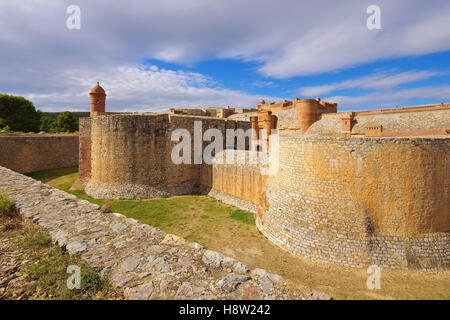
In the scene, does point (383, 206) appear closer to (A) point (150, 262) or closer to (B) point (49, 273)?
(A) point (150, 262)

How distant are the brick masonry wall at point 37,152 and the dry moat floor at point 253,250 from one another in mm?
10257

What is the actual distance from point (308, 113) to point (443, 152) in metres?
17.1

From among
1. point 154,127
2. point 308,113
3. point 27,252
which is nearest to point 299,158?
point 27,252

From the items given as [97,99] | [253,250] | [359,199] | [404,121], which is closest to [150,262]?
[253,250]

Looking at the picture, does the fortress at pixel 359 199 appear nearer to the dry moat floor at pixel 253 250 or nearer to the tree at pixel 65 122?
the dry moat floor at pixel 253 250

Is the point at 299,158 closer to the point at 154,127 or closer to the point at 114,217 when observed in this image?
the point at 114,217

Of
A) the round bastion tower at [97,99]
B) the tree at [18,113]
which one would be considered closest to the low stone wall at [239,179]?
the round bastion tower at [97,99]

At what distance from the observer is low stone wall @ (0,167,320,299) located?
2.40m

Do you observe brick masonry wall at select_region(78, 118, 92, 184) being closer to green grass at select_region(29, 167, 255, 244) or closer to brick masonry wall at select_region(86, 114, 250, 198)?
brick masonry wall at select_region(86, 114, 250, 198)

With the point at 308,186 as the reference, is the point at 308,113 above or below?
above

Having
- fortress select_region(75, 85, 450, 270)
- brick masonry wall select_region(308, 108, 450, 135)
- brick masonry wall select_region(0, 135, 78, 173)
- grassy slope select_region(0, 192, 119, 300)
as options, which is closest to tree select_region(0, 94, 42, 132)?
brick masonry wall select_region(0, 135, 78, 173)

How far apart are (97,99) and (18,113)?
23601 millimetres

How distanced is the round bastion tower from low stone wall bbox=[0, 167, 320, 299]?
1425 centimetres

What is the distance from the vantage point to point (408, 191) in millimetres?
6941
